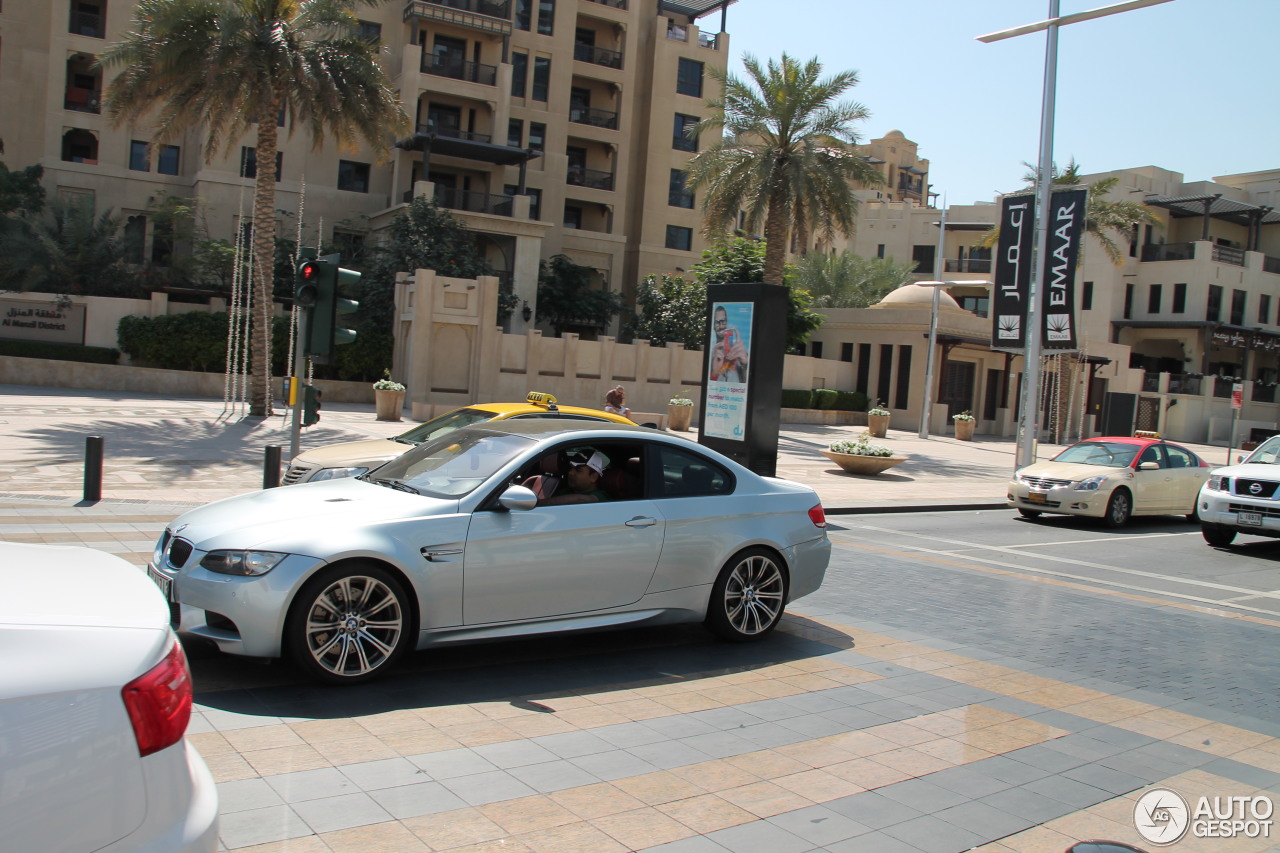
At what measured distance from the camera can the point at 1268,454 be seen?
15711 millimetres

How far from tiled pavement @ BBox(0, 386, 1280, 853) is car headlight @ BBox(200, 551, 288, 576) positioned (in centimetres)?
68

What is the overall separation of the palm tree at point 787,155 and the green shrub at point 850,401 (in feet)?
40.0

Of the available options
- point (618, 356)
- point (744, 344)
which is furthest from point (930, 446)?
point (744, 344)

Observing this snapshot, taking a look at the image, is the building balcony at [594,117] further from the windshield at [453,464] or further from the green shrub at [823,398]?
the windshield at [453,464]

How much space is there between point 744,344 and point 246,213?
101ft

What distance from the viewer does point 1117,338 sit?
5547cm

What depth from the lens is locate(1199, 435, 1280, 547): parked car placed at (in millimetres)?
14531

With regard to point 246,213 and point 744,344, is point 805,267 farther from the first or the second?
point 744,344

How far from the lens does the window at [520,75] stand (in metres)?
46.3

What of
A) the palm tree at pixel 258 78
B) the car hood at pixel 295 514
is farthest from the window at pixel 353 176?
the car hood at pixel 295 514

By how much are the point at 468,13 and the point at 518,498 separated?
1615 inches

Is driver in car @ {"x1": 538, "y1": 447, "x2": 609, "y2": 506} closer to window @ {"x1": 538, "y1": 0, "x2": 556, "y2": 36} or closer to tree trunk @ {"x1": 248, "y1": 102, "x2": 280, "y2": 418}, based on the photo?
tree trunk @ {"x1": 248, "y1": 102, "x2": 280, "y2": 418}

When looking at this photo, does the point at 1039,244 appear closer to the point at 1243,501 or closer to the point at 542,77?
the point at 1243,501

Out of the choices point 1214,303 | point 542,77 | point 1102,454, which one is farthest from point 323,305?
point 1214,303
